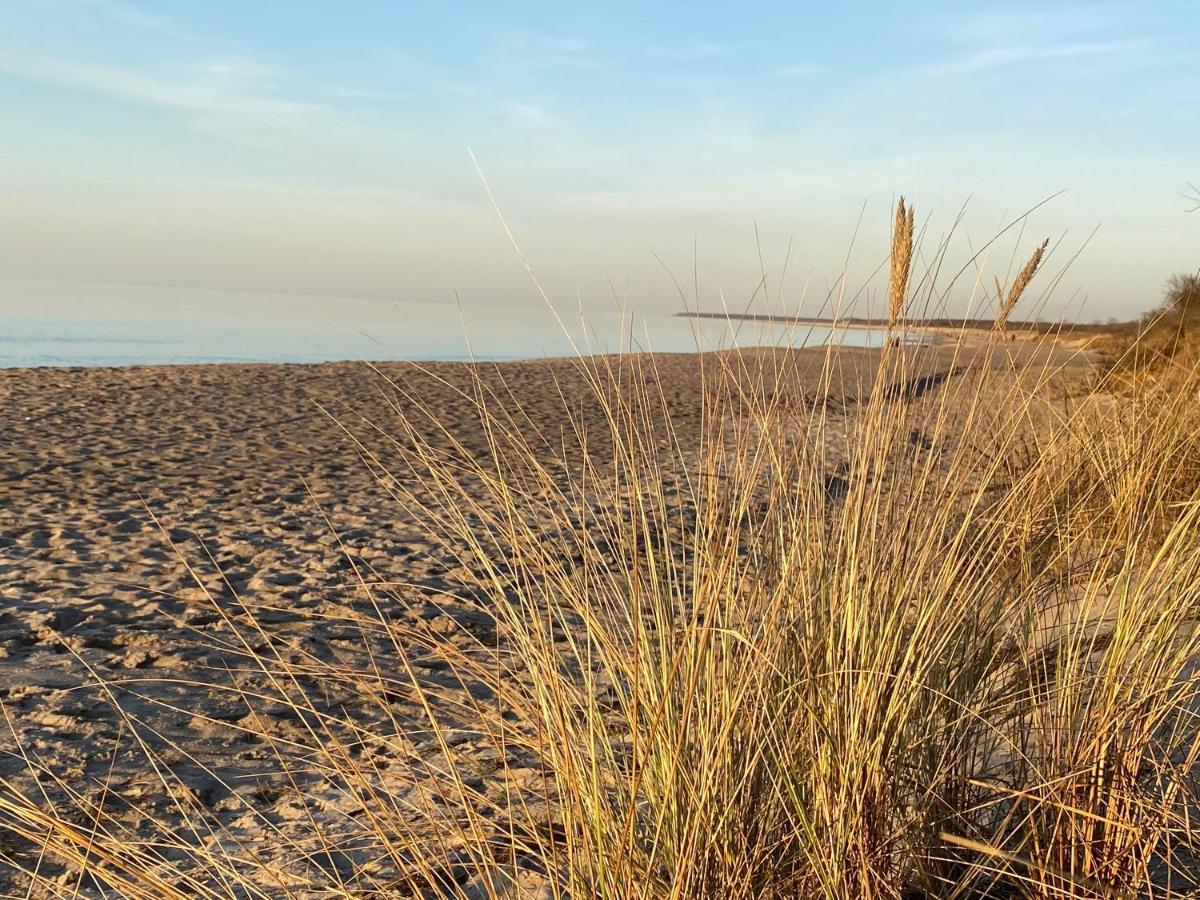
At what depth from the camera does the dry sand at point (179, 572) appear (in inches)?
107

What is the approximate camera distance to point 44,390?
1034 cm

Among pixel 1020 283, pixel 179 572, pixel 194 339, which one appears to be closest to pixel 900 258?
pixel 1020 283

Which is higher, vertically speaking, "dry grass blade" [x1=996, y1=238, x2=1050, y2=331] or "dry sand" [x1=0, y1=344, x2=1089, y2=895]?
"dry grass blade" [x1=996, y1=238, x2=1050, y2=331]

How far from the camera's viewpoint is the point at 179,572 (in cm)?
470

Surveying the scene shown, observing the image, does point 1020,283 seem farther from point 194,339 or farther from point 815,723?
point 194,339

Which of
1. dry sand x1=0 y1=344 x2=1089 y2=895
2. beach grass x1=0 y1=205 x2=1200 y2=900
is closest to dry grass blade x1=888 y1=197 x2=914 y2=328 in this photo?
beach grass x1=0 y1=205 x2=1200 y2=900

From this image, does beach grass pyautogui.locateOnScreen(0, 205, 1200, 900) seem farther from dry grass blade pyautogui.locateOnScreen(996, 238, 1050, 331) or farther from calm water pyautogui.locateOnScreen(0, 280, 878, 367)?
calm water pyautogui.locateOnScreen(0, 280, 878, 367)

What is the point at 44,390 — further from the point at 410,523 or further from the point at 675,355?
the point at 675,355

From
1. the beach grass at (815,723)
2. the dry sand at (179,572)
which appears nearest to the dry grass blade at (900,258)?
the beach grass at (815,723)

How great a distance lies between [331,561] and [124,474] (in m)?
2.63

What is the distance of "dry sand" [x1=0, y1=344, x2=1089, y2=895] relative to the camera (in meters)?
2.72

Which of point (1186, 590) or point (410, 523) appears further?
point (410, 523)

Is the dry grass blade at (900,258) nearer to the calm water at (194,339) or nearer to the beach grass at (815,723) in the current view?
the beach grass at (815,723)

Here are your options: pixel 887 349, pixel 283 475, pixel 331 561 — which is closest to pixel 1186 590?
pixel 887 349
